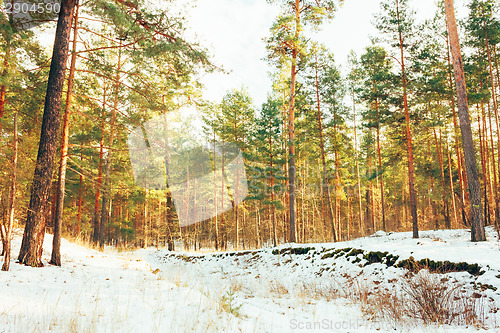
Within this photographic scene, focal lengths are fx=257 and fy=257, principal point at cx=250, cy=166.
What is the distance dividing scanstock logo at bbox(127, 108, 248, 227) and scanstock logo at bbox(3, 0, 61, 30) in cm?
998

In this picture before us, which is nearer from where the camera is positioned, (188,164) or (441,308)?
(441,308)

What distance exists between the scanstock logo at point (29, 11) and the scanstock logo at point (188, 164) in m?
9.98

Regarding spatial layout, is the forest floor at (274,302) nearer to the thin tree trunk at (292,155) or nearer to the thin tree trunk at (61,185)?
the thin tree trunk at (61,185)

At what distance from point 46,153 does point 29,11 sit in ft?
14.0

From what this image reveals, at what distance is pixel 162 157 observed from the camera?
872 inches

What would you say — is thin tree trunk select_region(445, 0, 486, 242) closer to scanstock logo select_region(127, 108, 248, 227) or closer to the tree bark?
the tree bark

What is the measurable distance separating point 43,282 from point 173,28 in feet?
25.0

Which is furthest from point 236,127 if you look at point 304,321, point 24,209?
point 304,321

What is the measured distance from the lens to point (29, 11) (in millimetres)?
7336

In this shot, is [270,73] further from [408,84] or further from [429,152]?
[429,152]

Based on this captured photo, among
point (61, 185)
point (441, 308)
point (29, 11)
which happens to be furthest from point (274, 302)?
point (29, 11)

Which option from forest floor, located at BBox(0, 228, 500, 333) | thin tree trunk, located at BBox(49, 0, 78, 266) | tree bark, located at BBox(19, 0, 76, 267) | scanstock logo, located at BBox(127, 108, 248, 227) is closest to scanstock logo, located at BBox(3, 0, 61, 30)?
tree bark, located at BBox(19, 0, 76, 267)

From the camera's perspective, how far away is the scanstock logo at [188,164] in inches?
781

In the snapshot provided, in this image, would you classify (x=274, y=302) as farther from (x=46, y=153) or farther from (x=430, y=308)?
(x=46, y=153)
